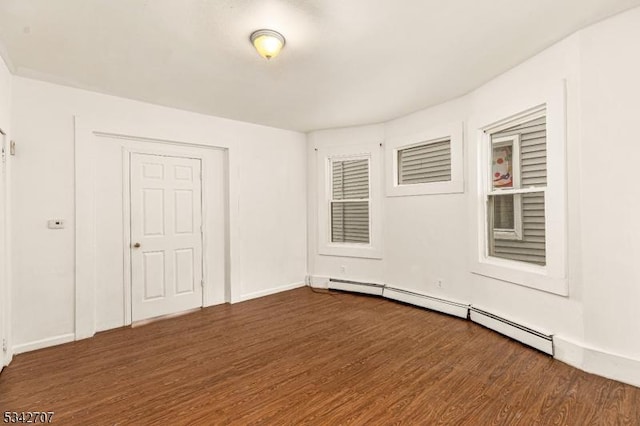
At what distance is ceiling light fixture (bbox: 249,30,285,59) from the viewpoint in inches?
89.2

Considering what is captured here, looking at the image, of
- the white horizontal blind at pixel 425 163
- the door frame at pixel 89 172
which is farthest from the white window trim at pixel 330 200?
the door frame at pixel 89 172

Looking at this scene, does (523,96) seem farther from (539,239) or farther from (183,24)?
(183,24)

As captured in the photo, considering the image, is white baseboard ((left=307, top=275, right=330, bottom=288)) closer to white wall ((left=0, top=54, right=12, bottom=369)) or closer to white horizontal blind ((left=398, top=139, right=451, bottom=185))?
white horizontal blind ((left=398, top=139, right=451, bottom=185))

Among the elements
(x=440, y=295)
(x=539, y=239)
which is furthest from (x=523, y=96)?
(x=440, y=295)

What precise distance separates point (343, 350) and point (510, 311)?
1.72 m

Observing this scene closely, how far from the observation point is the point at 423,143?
4.22 meters

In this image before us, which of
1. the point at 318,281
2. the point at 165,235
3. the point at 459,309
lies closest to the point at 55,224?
the point at 165,235

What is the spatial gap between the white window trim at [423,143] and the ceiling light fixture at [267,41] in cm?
241

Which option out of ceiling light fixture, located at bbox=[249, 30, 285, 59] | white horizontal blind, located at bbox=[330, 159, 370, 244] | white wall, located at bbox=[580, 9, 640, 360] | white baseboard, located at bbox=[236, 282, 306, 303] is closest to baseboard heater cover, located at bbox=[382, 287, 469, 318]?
white horizontal blind, located at bbox=[330, 159, 370, 244]

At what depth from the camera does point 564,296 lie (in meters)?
2.61

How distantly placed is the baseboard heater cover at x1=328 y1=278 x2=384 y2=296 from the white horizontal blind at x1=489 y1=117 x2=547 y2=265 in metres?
1.83

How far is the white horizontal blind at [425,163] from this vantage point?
4051 millimetres

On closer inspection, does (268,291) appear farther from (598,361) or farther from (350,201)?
(598,361)

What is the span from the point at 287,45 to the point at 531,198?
2.66 m
